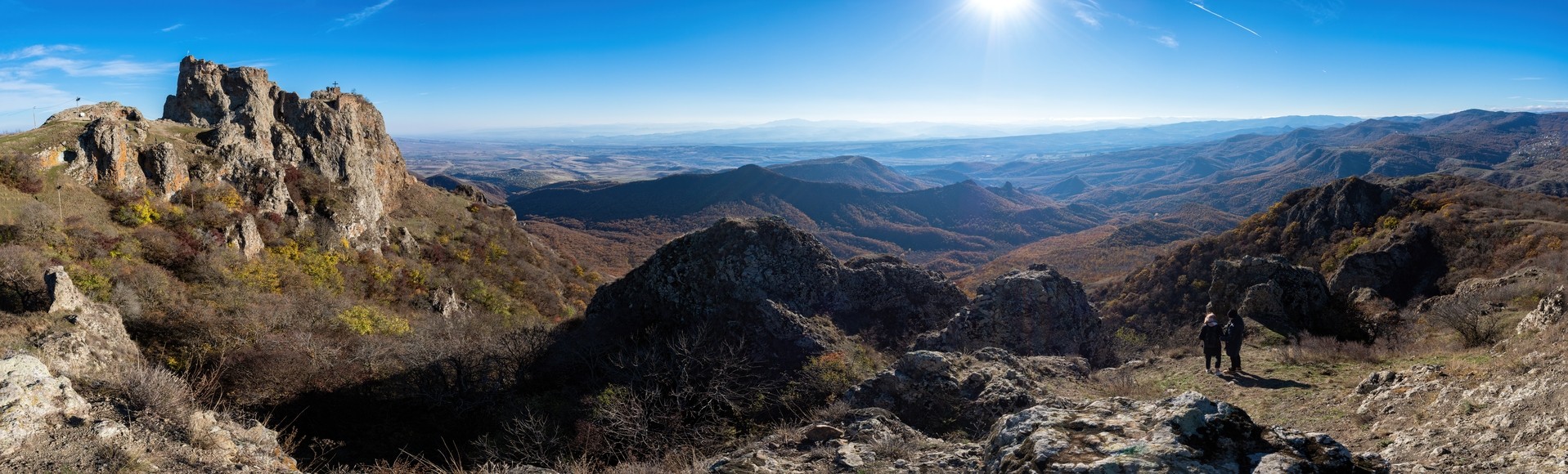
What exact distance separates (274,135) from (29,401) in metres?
29.0

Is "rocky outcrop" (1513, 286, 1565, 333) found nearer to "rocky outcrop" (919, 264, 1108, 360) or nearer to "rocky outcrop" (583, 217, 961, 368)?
"rocky outcrop" (919, 264, 1108, 360)

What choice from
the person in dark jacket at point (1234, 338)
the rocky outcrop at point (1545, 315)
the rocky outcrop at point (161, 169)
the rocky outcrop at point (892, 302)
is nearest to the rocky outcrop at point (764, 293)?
the rocky outcrop at point (892, 302)

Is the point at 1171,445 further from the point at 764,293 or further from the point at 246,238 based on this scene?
the point at 246,238

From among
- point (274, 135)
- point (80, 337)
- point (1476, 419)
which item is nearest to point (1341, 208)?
point (1476, 419)

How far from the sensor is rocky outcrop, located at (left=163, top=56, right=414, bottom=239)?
87.6 ft

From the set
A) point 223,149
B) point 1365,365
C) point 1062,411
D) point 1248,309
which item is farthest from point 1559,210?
point 223,149

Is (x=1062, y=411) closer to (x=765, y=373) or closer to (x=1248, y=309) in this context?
(x=765, y=373)

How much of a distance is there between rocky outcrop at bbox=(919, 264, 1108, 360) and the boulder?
3.76 m

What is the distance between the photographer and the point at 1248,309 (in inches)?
724

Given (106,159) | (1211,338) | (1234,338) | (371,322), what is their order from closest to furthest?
(1234,338)
(1211,338)
(371,322)
(106,159)

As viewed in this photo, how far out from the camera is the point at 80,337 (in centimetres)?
1144

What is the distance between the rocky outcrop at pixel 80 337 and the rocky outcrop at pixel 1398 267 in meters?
41.4

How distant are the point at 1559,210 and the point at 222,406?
57.3m

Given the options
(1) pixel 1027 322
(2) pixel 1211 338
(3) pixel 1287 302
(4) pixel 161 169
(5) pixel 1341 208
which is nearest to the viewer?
(2) pixel 1211 338
